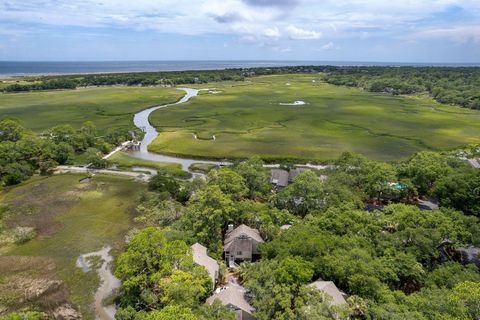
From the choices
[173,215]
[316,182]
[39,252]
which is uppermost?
[316,182]

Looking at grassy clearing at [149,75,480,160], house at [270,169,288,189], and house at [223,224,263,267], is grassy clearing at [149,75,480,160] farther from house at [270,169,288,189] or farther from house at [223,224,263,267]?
house at [223,224,263,267]

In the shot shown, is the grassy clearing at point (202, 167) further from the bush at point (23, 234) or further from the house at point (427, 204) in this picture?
the house at point (427, 204)

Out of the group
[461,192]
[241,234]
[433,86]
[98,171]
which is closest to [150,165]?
[98,171]

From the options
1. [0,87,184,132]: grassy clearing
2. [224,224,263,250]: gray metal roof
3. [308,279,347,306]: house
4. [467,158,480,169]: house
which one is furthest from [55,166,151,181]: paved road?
[467,158,480,169]: house

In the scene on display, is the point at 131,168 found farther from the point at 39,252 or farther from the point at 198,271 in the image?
the point at 198,271

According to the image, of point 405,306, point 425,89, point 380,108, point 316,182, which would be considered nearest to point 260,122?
point 380,108

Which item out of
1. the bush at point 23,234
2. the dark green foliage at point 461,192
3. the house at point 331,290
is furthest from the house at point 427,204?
the bush at point 23,234

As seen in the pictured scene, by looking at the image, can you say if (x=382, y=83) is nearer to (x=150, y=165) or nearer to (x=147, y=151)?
(x=147, y=151)
